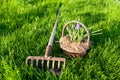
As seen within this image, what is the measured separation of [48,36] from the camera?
3811mm

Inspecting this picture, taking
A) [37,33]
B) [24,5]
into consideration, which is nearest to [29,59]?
[37,33]

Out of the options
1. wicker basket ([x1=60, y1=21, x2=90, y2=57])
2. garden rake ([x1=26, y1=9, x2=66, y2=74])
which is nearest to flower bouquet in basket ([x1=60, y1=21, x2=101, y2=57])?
wicker basket ([x1=60, y1=21, x2=90, y2=57])

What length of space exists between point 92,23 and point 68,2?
1086mm

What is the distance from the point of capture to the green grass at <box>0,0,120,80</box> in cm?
310

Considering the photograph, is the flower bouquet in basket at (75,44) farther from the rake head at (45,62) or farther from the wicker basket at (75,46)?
the rake head at (45,62)

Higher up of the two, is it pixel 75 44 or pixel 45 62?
pixel 75 44

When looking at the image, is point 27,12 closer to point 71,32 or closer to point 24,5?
point 24,5

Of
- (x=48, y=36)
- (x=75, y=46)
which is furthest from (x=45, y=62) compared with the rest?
(x=48, y=36)

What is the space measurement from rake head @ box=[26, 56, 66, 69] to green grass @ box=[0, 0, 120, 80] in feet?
0.31

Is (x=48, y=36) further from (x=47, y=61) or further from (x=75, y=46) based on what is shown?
(x=47, y=61)

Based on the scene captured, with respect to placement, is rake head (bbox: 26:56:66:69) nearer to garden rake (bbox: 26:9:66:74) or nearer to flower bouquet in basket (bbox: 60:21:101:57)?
garden rake (bbox: 26:9:66:74)

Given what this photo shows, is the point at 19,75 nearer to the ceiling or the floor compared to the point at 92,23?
nearer to the floor

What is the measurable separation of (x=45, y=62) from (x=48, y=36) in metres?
0.64

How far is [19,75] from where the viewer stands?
2979 millimetres
